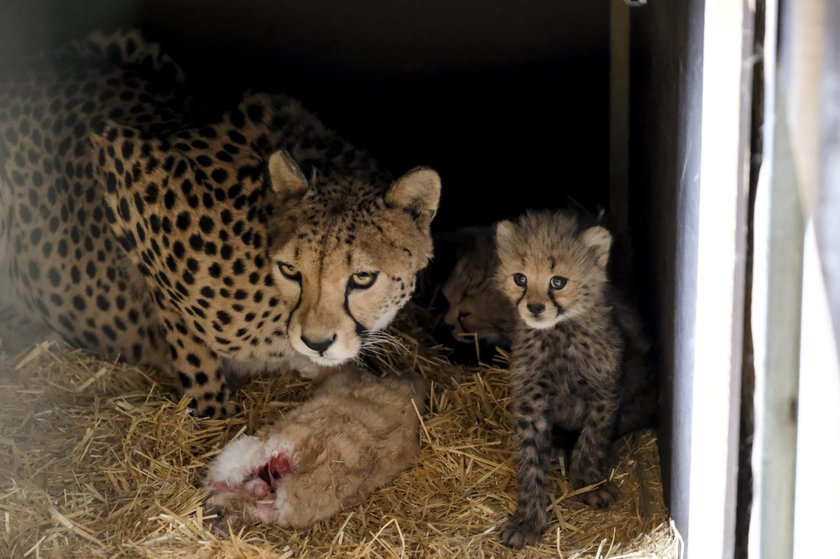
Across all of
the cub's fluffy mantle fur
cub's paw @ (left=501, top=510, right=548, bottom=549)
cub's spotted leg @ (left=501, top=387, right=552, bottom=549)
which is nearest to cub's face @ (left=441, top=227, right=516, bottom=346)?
the cub's fluffy mantle fur

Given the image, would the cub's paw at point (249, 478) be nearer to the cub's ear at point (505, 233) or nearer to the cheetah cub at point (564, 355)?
the cheetah cub at point (564, 355)

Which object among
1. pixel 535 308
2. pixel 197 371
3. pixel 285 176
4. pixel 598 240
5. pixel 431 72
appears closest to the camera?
pixel 535 308

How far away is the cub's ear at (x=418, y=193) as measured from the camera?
273 cm

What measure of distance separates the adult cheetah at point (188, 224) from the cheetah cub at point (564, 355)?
0.34m

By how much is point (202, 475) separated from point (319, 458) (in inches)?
14.2

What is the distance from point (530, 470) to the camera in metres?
2.64

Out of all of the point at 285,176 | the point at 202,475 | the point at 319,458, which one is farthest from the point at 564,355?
the point at 202,475

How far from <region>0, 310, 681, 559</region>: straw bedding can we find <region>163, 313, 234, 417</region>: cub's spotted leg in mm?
54

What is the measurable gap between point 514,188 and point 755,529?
6.95ft

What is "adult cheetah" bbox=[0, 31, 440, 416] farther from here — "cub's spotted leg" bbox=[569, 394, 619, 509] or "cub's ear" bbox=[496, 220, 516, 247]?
"cub's spotted leg" bbox=[569, 394, 619, 509]

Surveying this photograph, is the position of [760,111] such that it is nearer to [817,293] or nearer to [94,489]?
[817,293]

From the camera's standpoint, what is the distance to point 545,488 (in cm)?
267

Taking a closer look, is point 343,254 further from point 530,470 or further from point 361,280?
point 530,470

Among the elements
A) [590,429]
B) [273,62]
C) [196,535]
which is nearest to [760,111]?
[590,429]
